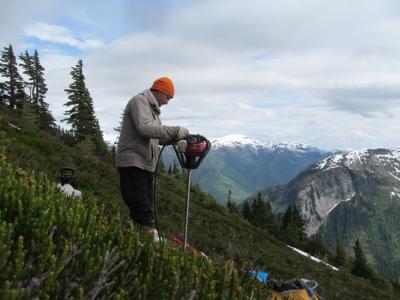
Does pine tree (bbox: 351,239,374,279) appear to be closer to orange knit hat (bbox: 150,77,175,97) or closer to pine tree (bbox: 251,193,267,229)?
pine tree (bbox: 251,193,267,229)

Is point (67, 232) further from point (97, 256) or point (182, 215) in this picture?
point (182, 215)

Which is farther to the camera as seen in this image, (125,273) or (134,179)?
(134,179)

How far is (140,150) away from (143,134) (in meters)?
0.39

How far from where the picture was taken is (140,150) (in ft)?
22.4

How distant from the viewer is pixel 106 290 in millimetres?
2930

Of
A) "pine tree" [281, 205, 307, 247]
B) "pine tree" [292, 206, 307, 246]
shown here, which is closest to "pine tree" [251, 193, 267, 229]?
"pine tree" [281, 205, 307, 247]

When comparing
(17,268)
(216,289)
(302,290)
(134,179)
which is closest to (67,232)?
(17,268)

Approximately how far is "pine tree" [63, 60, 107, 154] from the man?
38547 mm

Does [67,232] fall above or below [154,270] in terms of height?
above

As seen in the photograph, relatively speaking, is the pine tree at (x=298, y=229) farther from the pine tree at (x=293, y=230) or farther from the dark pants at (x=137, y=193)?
the dark pants at (x=137, y=193)

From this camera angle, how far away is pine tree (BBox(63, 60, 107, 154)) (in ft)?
151

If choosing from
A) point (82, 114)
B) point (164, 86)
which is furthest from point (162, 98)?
point (82, 114)

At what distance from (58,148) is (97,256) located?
14.9m

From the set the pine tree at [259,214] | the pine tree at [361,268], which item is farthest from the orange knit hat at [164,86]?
the pine tree at [259,214]
